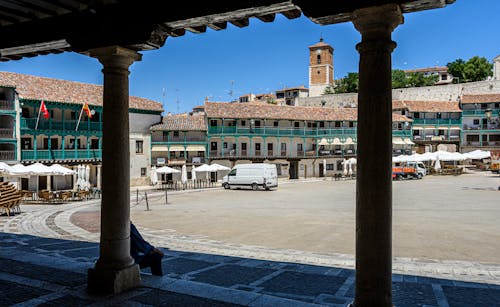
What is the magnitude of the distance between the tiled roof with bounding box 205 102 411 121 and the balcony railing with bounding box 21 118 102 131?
1273 centimetres

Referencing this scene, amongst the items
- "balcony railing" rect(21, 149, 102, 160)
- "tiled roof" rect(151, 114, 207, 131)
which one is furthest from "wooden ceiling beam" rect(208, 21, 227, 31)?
"tiled roof" rect(151, 114, 207, 131)

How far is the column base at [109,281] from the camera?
5.40m

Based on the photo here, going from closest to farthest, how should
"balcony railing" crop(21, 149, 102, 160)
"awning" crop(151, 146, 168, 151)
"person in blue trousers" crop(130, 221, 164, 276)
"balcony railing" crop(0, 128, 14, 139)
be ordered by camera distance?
"person in blue trousers" crop(130, 221, 164, 276), "balcony railing" crop(0, 128, 14, 139), "balcony railing" crop(21, 149, 102, 160), "awning" crop(151, 146, 168, 151)

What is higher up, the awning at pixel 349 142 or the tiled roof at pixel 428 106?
the tiled roof at pixel 428 106

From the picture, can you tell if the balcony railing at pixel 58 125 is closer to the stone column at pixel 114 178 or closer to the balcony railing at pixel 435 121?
the stone column at pixel 114 178

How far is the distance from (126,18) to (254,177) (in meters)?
28.3

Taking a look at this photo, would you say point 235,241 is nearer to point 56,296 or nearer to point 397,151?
point 56,296

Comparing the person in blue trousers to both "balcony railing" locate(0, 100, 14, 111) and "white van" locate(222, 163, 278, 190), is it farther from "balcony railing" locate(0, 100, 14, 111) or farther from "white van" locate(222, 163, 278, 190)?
"balcony railing" locate(0, 100, 14, 111)

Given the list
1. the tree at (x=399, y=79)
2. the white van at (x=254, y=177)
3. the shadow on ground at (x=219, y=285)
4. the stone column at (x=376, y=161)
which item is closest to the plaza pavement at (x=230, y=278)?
the shadow on ground at (x=219, y=285)

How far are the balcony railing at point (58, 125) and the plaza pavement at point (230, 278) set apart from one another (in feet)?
79.9

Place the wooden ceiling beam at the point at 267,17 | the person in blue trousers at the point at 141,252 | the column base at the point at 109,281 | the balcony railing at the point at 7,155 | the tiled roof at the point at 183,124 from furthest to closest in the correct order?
1. the tiled roof at the point at 183,124
2. the balcony railing at the point at 7,155
3. the person in blue trousers at the point at 141,252
4. the column base at the point at 109,281
5. the wooden ceiling beam at the point at 267,17

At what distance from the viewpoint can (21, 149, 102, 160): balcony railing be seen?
108 ft

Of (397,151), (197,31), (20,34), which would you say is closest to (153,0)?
(197,31)

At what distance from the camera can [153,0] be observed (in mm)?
5176
